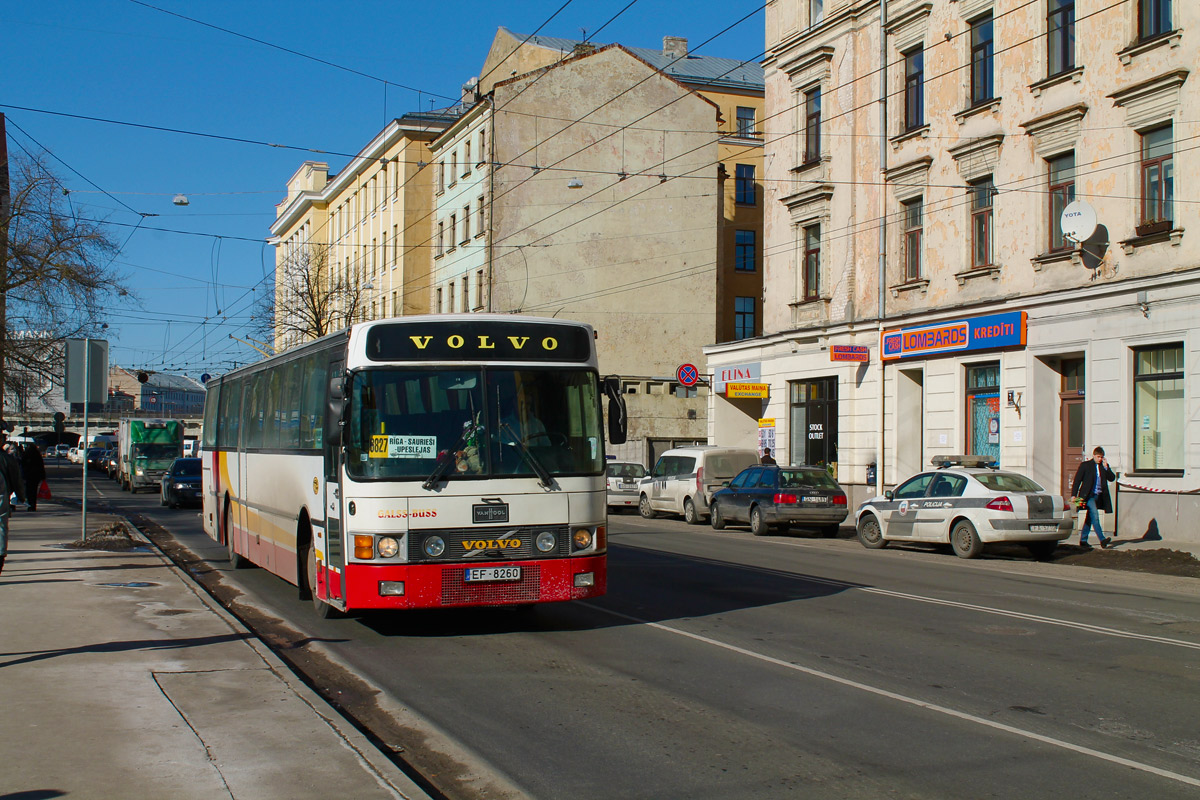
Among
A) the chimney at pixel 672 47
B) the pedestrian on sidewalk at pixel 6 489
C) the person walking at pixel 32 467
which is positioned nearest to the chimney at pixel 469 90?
the chimney at pixel 672 47

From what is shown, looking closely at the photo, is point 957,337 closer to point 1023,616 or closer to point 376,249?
point 1023,616

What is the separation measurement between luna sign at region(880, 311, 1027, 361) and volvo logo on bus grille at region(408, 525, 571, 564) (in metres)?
18.1

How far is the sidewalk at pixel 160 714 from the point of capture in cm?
548

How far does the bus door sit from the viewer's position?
975 centimetres

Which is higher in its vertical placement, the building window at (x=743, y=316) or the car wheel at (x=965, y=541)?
the building window at (x=743, y=316)

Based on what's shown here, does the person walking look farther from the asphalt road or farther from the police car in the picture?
the police car

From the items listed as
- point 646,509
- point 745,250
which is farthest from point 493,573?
point 745,250

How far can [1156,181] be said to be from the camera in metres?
22.0

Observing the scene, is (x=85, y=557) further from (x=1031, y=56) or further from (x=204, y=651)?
(x=1031, y=56)

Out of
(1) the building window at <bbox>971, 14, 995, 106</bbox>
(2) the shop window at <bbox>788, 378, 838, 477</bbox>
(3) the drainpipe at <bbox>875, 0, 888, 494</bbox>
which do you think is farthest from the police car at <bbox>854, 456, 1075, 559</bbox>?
(2) the shop window at <bbox>788, 378, 838, 477</bbox>

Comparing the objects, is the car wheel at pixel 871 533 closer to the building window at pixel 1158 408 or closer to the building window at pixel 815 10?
the building window at pixel 1158 408

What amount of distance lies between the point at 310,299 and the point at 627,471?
3360cm

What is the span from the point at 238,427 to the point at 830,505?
13352 millimetres

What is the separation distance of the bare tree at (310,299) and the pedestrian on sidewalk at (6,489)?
49332 mm
